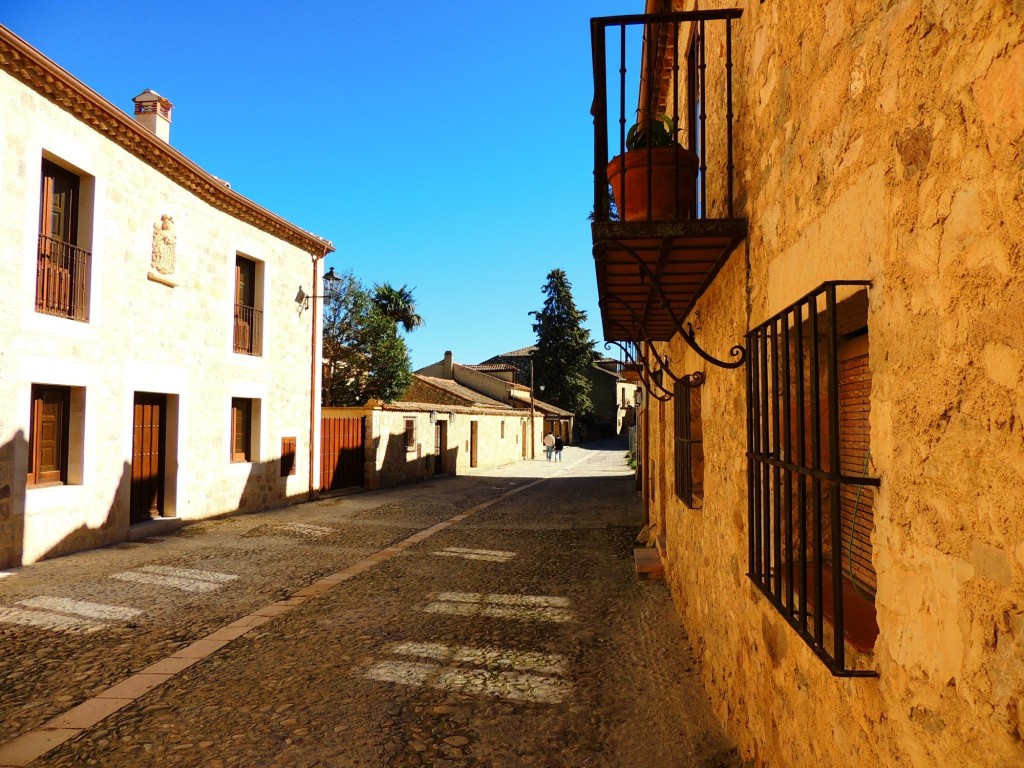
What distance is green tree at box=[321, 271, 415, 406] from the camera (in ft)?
77.8

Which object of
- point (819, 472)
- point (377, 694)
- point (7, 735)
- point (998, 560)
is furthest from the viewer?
point (377, 694)

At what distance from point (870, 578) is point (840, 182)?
124cm

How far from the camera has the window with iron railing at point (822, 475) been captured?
167 centimetres

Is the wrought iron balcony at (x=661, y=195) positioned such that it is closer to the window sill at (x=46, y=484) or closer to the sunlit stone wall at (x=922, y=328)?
the sunlit stone wall at (x=922, y=328)

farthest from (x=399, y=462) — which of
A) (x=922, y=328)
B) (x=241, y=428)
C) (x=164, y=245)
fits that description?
(x=922, y=328)

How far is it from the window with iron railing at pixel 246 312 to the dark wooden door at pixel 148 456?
215 cm

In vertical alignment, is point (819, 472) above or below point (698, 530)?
above

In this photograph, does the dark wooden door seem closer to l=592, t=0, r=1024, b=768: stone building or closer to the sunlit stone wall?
l=592, t=0, r=1024, b=768: stone building

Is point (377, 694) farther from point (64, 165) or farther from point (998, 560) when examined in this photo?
point (64, 165)

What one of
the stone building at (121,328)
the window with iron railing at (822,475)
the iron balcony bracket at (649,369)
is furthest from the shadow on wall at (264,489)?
the window with iron railing at (822,475)

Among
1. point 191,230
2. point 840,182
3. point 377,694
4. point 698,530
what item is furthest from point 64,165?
point 840,182

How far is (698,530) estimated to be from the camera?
4.19 m

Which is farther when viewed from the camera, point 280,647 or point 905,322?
point 280,647

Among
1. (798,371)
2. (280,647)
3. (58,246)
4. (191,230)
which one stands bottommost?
(280,647)
